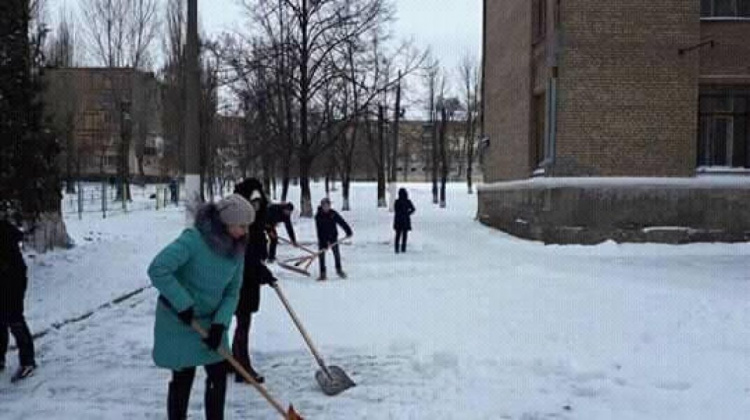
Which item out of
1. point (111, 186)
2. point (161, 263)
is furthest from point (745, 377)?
point (111, 186)

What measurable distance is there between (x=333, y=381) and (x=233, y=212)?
238 centimetres

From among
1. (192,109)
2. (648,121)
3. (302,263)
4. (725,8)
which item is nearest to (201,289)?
(192,109)

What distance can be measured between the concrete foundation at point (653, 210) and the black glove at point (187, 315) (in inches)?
633

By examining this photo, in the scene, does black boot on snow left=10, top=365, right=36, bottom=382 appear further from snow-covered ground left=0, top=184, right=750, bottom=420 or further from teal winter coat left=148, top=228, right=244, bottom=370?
teal winter coat left=148, top=228, right=244, bottom=370

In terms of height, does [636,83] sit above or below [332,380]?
above

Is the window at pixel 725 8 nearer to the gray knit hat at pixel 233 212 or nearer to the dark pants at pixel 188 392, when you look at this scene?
the gray knit hat at pixel 233 212

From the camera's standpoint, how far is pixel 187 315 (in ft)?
15.6

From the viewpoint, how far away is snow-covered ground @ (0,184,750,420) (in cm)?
641

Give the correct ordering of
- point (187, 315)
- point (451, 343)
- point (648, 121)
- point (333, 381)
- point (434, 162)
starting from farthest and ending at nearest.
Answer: point (434, 162) → point (648, 121) → point (451, 343) → point (333, 381) → point (187, 315)

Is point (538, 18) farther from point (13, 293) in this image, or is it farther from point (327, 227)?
point (13, 293)

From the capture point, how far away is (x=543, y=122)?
75.0 ft

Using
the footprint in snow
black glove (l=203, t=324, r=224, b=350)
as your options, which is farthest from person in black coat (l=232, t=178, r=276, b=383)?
the footprint in snow

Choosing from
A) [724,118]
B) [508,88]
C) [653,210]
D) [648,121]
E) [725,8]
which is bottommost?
[653,210]

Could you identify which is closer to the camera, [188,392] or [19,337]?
[188,392]
